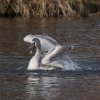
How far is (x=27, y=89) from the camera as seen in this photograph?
15586 millimetres

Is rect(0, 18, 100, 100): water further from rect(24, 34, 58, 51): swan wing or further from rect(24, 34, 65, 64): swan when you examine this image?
rect(24, 34, 58, 51): swan wing

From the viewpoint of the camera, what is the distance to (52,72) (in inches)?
721

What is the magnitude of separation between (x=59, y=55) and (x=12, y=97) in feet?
13.9

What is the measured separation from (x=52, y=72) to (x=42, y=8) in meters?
22.2

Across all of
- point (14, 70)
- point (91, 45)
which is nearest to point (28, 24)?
point (91, 45)

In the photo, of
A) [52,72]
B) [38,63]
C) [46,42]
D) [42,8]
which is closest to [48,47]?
[46,42]

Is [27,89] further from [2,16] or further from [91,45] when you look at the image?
[2,16]

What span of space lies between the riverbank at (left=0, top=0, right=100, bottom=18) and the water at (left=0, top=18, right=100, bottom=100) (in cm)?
642

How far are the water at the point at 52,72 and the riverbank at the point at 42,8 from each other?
253 inches

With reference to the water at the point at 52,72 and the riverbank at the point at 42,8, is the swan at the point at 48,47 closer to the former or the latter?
the water at the point at 52,72

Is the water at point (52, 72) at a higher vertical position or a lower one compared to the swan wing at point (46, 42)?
lower

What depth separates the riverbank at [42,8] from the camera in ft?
131

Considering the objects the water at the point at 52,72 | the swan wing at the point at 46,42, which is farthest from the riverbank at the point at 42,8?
the swan wing at the point at 46,42

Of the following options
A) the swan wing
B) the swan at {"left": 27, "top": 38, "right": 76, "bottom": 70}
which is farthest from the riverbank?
the swan at {"left": 27, "top": 38, "right": 76, "bottom": 70}
